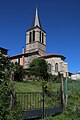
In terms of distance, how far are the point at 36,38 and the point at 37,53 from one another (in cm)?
853

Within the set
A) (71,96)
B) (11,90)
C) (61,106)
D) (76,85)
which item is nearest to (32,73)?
(76,85)

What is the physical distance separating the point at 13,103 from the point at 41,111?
1.68 meters

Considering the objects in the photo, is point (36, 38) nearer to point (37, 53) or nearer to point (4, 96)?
point (37, 53)

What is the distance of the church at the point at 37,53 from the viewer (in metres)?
64.4

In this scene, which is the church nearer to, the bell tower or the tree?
the bell tower

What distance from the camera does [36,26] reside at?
7450 cm

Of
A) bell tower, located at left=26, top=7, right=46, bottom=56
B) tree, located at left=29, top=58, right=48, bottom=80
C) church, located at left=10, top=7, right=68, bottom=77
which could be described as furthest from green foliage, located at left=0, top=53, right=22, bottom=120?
bell tower, located at left=26, top=7, right=46, bottom=56

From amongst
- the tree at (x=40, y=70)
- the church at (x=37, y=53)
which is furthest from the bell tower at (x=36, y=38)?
the tree at (x=40, y=70)

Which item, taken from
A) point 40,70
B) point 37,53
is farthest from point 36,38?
point 40,70

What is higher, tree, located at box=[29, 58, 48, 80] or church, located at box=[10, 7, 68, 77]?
church, located at box=[10, 7, 68, 77]

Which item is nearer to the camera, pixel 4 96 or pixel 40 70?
pixel 4 96

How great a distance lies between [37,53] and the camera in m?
66.6

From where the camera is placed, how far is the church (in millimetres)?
64375

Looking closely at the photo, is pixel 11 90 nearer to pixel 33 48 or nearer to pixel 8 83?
pixel 8 83
